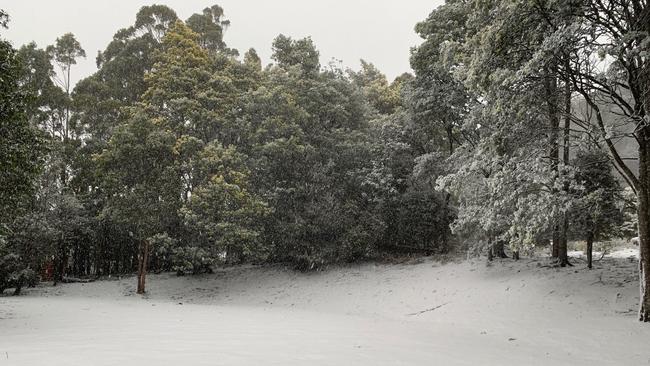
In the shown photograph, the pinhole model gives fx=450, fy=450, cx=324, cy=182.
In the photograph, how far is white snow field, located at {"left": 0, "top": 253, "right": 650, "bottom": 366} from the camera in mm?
6031

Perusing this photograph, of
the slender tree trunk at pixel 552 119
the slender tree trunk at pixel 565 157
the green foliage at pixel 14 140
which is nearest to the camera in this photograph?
the slender tree trunk at pixel 552 119

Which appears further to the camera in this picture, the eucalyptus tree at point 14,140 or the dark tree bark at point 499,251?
the dark tree bark at point 499,251

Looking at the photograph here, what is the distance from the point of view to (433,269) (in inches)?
761

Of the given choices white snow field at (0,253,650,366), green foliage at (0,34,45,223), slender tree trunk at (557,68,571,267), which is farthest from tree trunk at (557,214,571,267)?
green foliage at (0,34,45,223)

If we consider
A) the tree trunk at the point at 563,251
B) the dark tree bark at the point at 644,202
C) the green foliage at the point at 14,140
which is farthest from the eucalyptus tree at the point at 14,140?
the tree trunk at the point at 563,251

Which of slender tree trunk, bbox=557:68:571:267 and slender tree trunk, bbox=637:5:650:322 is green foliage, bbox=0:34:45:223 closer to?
slender tree trunk, bbox=557:68:571:267

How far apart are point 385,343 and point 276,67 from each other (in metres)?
18.9

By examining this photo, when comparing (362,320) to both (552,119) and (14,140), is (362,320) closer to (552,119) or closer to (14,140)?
(552,119)

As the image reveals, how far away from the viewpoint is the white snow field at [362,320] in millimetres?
6031

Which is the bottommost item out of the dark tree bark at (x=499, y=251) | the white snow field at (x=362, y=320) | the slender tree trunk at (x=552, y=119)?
the white snow field at (x=362, y=320)

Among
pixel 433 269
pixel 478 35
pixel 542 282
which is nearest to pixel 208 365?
pixel 478 35

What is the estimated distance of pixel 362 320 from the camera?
1297 centimetres

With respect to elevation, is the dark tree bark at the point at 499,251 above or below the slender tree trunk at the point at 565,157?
below

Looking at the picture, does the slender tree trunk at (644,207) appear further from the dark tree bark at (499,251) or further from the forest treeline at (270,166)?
the dark tree bark at (499,251)
